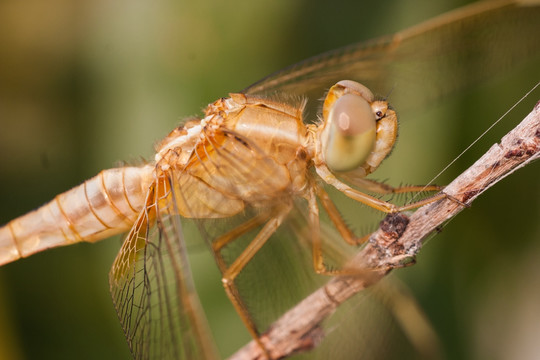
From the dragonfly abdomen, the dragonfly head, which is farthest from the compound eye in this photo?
the dragonfly abdomen

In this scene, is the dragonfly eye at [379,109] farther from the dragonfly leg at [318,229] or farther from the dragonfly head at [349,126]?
the dragonfly leg at [318,229]

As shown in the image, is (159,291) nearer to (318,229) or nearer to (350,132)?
(318,229)

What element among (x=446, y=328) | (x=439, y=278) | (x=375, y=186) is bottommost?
(x=446, y=328)

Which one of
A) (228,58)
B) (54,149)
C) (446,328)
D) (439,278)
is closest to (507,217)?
(439,278)

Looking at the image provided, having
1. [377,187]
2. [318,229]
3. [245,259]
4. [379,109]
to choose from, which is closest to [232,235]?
[245,259]

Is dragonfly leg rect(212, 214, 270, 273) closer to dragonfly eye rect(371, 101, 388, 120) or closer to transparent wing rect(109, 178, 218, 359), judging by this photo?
transparent wing rect(109, 178, 218, 359)

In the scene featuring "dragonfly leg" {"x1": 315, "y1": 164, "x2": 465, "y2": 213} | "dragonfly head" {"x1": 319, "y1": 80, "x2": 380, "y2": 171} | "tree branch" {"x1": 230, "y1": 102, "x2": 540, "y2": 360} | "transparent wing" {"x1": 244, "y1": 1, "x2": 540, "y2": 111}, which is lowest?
"tree branch" {"x1": 230, "y1": 102, "x2": 540, "y2": 360}

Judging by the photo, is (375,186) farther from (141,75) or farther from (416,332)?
(141,75)
